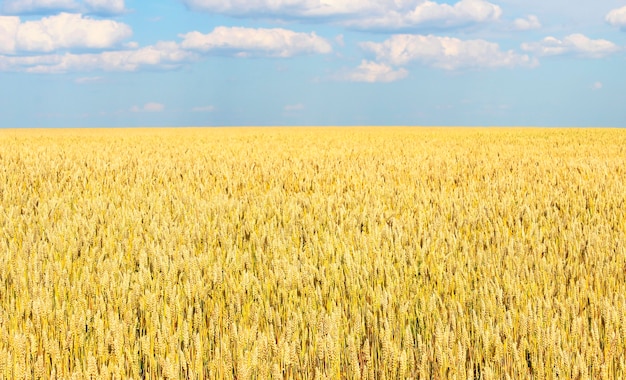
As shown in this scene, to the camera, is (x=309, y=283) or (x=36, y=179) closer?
(x=309, y=283)

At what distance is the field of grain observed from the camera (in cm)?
200

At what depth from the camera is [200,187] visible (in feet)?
20.2

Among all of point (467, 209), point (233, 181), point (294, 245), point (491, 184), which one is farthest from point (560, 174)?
point (294, 245)

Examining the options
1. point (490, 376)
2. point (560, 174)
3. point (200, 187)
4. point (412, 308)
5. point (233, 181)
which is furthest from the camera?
point (560, 174)

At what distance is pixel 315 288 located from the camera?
277 centimetres

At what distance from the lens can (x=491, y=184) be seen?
6.70m

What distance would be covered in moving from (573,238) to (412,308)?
1.72 metres

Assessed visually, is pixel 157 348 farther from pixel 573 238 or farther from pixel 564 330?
pixel 573 238

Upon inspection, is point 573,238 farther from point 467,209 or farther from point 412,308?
point 412,308

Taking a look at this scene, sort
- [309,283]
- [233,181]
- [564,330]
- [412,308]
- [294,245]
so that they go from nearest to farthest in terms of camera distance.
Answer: [564,330]
[412,308]
[309,283]
[294,245]
[233,181]

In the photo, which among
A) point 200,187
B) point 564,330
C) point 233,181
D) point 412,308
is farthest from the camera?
point 233,181

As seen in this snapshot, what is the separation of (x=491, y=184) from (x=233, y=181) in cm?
277

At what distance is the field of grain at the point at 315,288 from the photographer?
2004 mm

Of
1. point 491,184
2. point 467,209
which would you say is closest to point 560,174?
point 491,184
